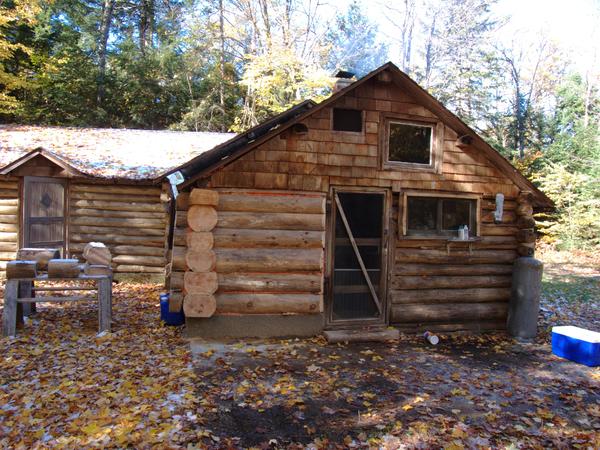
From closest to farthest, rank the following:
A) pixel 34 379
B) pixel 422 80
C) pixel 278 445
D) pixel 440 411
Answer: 1. pixel 278 445
2. pixel 440 411
3. pixel 34 379
4. pixel 422 80

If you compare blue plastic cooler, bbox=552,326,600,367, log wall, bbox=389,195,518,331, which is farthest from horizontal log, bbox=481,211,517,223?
blue plastic cooler, bbox=552,326,600,367

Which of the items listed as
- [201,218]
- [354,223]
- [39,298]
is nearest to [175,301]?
[201,218]

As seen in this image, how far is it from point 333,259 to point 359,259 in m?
0.48

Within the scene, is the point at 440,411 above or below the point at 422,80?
below

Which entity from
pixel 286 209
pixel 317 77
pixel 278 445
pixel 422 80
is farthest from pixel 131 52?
pixel 278 445

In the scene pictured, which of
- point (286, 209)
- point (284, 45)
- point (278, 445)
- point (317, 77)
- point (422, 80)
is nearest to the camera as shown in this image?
point (278, 445)

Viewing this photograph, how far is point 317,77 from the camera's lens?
18.8 m

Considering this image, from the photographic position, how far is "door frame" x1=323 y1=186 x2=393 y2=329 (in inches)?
307

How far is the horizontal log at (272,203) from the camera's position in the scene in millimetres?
7406

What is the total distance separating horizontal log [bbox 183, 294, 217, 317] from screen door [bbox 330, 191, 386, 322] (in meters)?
2.23

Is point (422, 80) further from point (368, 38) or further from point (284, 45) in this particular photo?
point (284, 45)

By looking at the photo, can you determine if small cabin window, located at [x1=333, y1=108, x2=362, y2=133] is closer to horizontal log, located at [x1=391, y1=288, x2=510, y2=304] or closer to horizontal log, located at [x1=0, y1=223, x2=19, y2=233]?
horizontal log, located at [x1=391, y1=288, x2=510, y2=304]

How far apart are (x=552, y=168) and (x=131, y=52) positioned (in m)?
24.4

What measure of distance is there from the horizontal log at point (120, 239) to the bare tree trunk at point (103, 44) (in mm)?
14187
